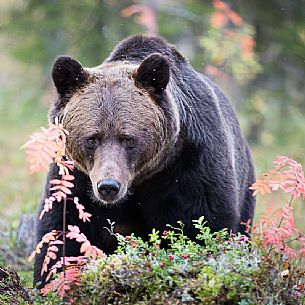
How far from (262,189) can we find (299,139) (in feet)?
40.7

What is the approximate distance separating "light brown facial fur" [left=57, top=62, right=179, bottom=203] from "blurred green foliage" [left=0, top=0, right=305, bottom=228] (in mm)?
8549

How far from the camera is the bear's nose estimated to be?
473 centimetres

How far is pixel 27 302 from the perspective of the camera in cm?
455

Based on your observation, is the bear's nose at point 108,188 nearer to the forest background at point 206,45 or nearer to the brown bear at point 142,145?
the brown bear at point 142,145

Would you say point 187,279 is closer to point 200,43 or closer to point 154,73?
point 154,73

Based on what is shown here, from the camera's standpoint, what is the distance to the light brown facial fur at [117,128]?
16.3 feet

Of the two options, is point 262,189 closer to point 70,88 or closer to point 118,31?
point 70,88

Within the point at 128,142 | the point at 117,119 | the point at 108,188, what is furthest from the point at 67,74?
the point at 108,188

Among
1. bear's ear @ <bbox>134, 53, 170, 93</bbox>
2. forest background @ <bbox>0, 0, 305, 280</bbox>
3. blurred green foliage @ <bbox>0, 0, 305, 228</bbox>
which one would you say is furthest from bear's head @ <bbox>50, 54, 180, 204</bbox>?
blurred green foliage @ <bbox>0, 0, 305, 228</bbox>

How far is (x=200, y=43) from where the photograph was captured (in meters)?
16.6

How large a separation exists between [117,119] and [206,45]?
31.7 ft

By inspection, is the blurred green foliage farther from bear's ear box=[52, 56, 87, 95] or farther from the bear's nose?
the bear's nose

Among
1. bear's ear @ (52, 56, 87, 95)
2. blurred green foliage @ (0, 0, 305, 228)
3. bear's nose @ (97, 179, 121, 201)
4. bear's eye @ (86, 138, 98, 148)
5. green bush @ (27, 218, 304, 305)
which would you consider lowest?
green bush @ (27, 218, 304, 305)

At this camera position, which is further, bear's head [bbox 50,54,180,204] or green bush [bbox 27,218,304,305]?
bear's head [bbox 50,54,180,204]
